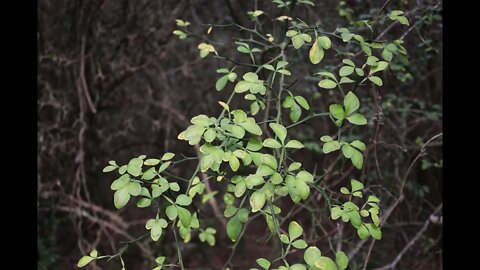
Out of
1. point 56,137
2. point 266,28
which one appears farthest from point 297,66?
point 56,137

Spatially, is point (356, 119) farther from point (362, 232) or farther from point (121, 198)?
point (121, 198)

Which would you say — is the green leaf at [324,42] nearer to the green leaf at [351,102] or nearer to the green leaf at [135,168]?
the green leaf at [351,102]

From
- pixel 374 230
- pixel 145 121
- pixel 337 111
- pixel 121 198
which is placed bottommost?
pixel 145 121

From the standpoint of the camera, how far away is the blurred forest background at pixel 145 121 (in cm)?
237

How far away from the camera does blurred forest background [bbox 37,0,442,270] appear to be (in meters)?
2.37

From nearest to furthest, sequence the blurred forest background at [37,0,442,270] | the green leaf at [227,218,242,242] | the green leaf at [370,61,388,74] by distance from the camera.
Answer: the green leaf at [227,218,242,242], the green leaf at [370,61,388,74], the blurred forest background at [37,0,442,270]

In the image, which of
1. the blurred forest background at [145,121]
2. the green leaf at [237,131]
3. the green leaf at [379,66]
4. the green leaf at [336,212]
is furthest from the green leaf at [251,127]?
the blurred forest background at [145,121]

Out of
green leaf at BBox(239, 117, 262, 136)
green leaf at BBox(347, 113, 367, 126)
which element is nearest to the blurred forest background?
green leaf at BBox(347, 113, 367, 126)

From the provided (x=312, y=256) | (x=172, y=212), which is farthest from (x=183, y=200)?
(x=312, y=256)

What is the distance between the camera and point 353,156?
3.26ft

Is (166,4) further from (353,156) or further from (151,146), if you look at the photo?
(353,156)

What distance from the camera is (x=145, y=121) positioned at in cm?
274

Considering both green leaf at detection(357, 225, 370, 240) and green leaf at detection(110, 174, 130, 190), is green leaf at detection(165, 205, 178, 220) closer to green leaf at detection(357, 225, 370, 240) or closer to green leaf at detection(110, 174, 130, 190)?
green leaf at detection(110, 174, 130, 190)
